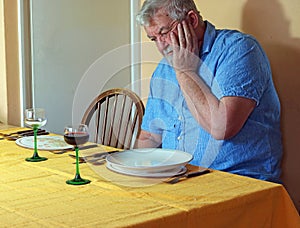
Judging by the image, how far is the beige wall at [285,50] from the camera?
2020 millimetres

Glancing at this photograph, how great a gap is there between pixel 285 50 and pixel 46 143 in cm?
93

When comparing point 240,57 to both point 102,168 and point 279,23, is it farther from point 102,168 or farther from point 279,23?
point 102,168

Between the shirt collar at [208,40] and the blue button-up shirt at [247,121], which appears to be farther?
the shirt collar at [208,40]

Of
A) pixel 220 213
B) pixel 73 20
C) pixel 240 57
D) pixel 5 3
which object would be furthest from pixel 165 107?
pixel 73 20

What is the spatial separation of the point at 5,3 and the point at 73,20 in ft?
2.05

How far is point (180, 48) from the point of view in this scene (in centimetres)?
186

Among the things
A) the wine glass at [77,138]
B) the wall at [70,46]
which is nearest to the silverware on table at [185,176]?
the wine glass at [77,138]

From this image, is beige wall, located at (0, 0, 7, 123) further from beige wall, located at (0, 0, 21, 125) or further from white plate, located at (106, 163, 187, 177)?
white plate, located at (106, 163, 187, 177)

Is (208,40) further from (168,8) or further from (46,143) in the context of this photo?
(46,143)

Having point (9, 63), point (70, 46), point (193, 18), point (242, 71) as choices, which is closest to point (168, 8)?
point (193, 18)

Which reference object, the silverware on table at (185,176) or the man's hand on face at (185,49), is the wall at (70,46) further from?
the silverware on table at (185,176)

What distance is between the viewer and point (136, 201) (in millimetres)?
1247

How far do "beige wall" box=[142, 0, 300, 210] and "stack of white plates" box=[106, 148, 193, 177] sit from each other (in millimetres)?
655

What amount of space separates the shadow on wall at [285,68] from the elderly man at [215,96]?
220 mm
